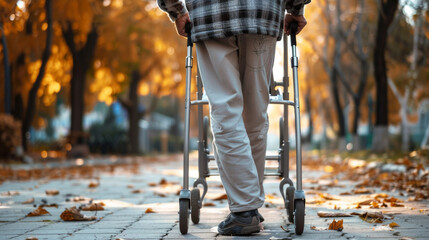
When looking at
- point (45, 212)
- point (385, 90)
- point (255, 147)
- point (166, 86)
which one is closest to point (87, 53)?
point (385, 90)

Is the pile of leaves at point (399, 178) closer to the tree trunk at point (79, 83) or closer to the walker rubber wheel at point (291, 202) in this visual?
the walker rubber wheel at point (291, 202)

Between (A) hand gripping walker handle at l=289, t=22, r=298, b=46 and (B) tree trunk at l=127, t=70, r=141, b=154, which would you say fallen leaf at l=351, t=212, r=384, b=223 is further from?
(B) tree trunk at l=127, t=70, r=141, b=154

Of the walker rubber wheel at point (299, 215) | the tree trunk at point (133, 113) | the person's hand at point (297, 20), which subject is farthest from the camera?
the tree trunk at point (133, 113)

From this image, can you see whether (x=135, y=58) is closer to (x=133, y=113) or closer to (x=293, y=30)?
(x=133, y=113)

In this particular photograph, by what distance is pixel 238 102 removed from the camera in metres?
3.80

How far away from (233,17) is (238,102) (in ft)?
1.69

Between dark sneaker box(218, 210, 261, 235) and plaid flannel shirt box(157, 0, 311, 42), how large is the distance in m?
1.08

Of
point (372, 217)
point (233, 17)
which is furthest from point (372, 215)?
point (233, 17)

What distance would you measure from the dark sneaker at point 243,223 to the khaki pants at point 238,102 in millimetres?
53

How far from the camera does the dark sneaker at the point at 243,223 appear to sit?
3727 millimetres

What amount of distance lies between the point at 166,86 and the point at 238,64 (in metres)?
26.4

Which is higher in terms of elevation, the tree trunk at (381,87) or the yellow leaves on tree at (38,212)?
the tree trunk at (381,87)

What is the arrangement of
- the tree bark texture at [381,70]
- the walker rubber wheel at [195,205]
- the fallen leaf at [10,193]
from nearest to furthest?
1. the walker rubber wheel at [195,205]
2. the fallen leaf at [10,193]
3. the tree bark texture at [381,70]

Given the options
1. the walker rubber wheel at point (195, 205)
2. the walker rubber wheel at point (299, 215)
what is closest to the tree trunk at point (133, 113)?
the walker rubber wheel at point (195, 205)
